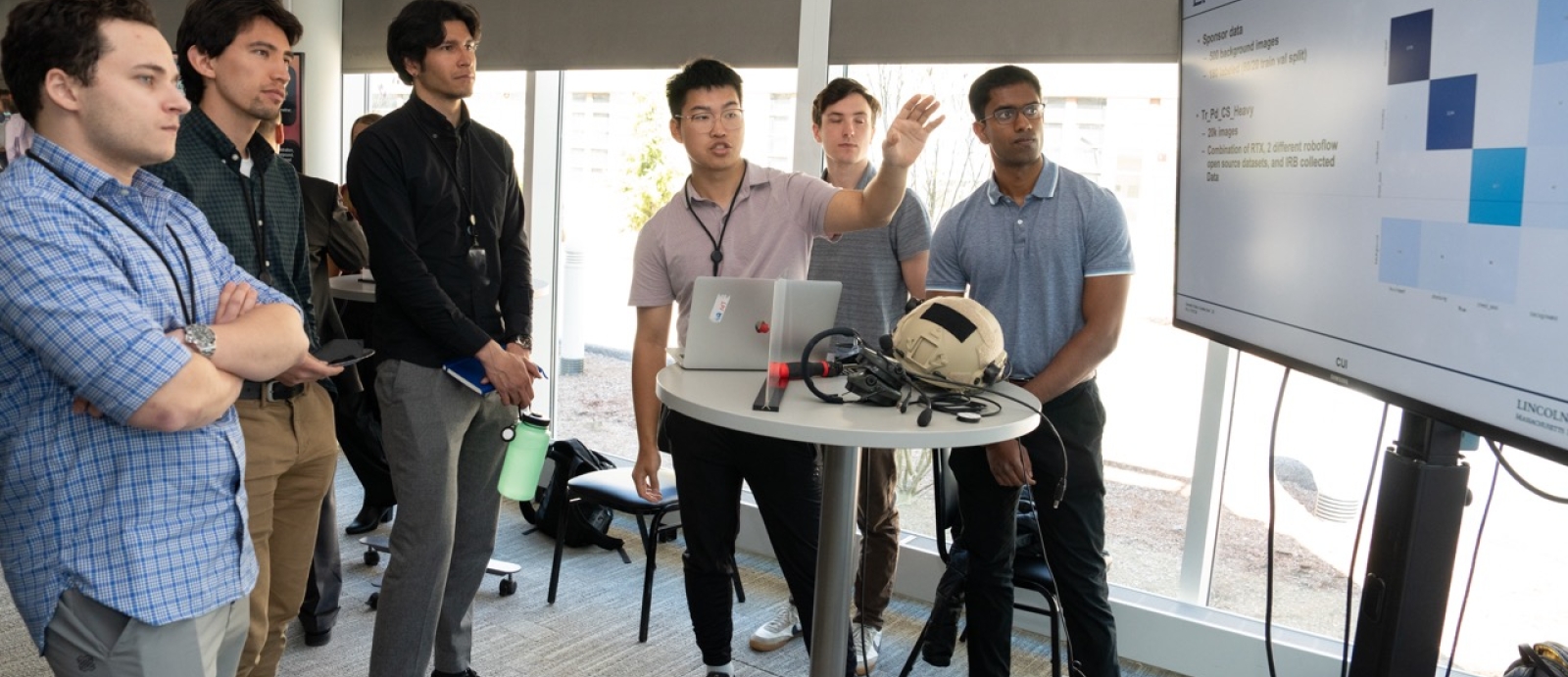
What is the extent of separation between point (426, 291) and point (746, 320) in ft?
2.64

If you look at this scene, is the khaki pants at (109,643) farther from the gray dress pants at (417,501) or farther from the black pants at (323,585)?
the black pants at (323,585)

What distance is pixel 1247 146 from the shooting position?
1.77 metres

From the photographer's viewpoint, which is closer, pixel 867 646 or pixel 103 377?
pixel 103 377

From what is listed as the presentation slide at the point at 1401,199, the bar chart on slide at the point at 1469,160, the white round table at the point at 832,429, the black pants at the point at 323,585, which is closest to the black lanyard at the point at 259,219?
the white round table at the point at 832,429

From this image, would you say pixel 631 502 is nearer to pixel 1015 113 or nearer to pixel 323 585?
pixel 323 585

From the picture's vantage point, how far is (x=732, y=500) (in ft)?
8.70

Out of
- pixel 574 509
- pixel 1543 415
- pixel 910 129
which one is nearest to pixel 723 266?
pixel 910 129

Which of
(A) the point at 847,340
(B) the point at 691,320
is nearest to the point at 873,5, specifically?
(A) the point at 847,340

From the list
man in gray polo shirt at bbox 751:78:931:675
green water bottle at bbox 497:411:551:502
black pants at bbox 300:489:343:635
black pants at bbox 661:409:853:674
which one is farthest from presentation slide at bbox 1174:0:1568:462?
black pants at bbox 300:489:343:635

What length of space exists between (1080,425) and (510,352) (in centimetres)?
144

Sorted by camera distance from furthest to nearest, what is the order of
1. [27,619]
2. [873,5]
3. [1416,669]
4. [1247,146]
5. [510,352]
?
[873,5] → [510,352] → [1247,146] → [27,619] → [1416,669]

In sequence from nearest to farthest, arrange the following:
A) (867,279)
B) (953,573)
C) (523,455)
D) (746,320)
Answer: (746,320)
(953,573)
(523,455)
(867,279)

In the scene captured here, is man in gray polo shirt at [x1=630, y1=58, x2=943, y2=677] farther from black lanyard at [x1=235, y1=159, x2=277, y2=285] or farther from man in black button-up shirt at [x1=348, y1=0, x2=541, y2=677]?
black lanyard at [x1=235, y1=159, x2=277, y2=285]

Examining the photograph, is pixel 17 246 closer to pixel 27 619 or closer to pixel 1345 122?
pixel 27 619
